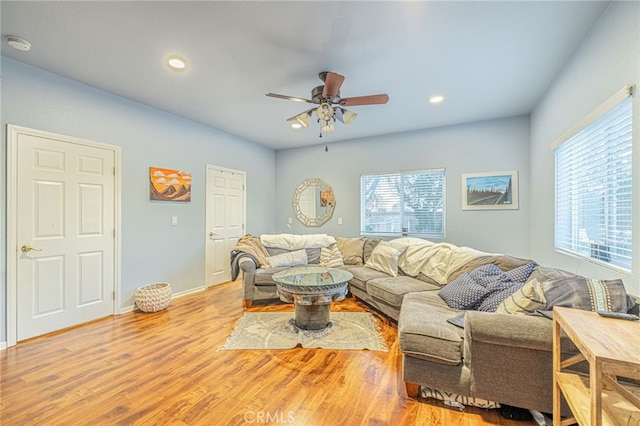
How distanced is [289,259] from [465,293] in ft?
8.05

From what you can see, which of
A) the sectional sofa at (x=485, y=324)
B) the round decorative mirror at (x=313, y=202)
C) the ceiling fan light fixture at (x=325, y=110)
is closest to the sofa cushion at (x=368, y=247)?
the sectional sofa at (x=485, y=324)

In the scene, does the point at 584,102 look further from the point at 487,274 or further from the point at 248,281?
the point at 248,281

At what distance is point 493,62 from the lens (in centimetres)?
244

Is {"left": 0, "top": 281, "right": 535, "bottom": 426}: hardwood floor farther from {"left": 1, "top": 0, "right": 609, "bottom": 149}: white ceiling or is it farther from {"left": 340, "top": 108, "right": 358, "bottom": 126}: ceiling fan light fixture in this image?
{"left": 1, "top": 0, "right": 609, "bottom": 149}: white ceiling

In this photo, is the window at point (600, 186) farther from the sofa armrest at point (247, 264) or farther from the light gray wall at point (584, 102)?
the sofa armrest at point (247, 264)

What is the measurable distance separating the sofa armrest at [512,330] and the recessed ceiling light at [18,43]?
12.8ft

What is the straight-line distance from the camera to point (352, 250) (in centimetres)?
429

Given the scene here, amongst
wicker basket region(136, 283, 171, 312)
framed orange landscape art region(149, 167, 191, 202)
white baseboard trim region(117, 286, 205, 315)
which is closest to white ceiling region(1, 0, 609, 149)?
framed orange landscape art region(149, 167, 191, 202)

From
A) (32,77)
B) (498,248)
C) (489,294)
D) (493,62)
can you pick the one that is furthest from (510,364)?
(32,77)

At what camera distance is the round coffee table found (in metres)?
2.61

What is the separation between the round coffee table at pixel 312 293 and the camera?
8.57 ft

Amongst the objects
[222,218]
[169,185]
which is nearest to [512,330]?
[169,185]

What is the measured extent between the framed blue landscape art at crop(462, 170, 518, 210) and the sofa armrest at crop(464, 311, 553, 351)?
8.99 feet

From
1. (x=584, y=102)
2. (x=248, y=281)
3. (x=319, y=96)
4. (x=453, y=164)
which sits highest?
(x=319, y=96)
